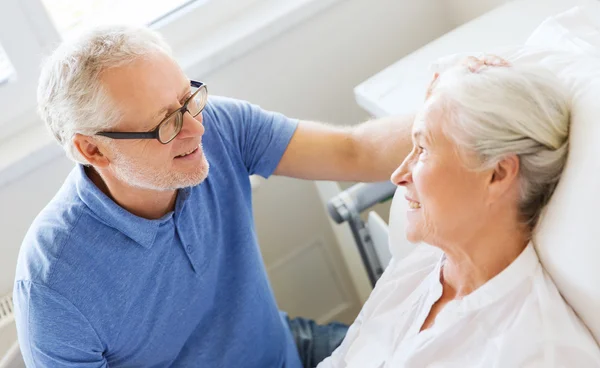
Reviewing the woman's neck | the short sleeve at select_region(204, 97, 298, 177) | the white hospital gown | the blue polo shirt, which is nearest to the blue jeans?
the blue polo shirt

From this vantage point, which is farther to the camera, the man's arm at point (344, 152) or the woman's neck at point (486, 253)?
the man's arm at point (344, 152)

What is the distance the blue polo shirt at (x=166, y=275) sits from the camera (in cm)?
116

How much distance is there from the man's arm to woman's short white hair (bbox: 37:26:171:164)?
1.13 feet

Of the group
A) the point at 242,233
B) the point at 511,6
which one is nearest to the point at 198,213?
the point at 242,233

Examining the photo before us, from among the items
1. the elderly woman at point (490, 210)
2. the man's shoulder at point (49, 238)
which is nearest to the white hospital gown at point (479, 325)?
the elderly woman at point (490, 210)

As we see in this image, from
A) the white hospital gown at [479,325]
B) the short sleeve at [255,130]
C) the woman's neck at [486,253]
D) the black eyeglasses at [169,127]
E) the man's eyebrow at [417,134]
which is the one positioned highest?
the black eyeglasses at [169,127]

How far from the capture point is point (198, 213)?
130 centimetres

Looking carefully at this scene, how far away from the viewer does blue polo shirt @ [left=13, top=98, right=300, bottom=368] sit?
1.16 metres

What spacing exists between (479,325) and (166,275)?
597mm

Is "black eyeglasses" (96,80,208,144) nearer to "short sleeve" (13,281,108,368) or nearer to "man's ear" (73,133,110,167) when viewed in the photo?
"man's ear" (73,133,110,167)

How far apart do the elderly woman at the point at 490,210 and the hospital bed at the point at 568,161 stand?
0.08 feet

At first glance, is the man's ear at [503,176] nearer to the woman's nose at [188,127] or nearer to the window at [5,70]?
the woman's nose at [188,127]

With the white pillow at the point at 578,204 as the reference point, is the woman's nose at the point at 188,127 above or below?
above

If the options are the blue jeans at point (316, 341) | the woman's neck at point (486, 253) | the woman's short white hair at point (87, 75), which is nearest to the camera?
the woman's neck at point (486, 253)
